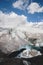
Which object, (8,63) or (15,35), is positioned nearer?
(8,63)

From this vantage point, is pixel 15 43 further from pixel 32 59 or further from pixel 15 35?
pixel 32 59

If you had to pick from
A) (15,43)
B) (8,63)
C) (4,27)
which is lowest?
(8,63)

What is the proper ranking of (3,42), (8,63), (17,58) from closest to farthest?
1. (8,63)
2. (17,58)
3. (3,42)

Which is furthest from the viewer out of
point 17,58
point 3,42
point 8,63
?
point 3,42

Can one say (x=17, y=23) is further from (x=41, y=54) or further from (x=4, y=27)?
(x=41, y=54)

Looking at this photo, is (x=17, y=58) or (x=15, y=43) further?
(x=15, y=43)

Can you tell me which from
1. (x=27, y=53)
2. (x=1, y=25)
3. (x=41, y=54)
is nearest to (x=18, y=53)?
(x=27, y=53)

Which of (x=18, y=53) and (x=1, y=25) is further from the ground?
(x=1, y=25)

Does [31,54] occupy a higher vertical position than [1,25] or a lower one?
lower

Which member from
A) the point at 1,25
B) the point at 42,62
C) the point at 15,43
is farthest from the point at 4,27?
the point at 42,62
